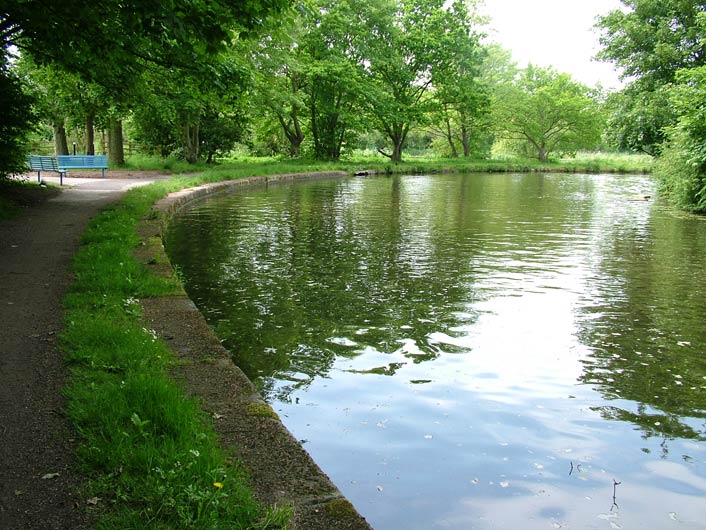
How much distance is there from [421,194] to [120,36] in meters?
15.2

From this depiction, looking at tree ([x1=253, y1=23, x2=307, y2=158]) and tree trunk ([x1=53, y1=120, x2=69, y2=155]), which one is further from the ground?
tree ([x1=253, y1=23, x2=307, y2=158])

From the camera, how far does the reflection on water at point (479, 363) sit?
12.6 ft

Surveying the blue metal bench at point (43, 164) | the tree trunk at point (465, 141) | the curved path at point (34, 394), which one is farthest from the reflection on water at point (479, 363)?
the tree trunk at point (465, 141)

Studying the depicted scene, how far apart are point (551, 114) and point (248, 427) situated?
5566 cm

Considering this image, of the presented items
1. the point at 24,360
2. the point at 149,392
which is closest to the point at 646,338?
the point at 149,392

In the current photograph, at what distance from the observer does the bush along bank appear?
2832 millimetres

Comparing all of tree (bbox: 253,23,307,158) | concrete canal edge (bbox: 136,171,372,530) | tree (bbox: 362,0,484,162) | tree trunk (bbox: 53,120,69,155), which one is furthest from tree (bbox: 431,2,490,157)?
concrete canal edge (bbox: 136,171,372,530)

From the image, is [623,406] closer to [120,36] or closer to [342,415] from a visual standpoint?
[342,415]

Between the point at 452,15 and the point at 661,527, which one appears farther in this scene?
the point at 452,15

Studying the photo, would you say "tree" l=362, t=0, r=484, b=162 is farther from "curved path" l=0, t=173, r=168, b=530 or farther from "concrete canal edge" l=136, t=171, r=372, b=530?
"concrete canal edge" l=136, t=171, r=372, b=530

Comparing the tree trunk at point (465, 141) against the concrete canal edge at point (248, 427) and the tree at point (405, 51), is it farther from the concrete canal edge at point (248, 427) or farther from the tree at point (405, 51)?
the concrete canal edge at point (248, 427)

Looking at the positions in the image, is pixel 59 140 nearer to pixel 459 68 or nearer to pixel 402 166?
pixel 402 166

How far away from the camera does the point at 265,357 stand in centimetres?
601

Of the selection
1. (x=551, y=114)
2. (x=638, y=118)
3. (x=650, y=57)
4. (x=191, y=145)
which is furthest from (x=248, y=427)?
(x=551, y=114)
